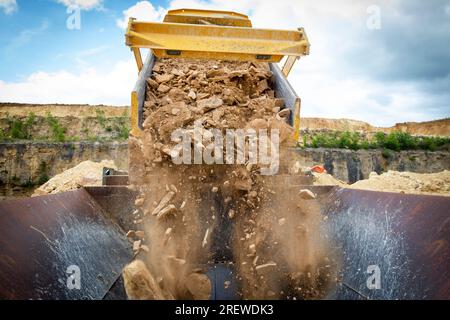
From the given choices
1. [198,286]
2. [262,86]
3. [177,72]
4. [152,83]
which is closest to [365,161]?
[262,86]

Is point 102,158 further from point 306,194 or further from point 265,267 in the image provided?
point 265,267

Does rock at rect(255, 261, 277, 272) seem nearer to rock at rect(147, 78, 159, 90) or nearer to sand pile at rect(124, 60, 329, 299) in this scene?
sand pile at rect(124, 60, 329, 299)

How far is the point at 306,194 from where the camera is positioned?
96.0 inches

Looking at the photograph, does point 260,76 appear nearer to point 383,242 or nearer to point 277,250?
point 277,250

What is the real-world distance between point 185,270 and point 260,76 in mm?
2258

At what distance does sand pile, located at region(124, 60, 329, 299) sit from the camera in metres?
2.05

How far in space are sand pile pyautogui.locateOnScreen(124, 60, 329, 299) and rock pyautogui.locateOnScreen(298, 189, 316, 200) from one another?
4 cm

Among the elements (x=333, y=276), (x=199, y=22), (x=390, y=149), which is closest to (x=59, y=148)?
(x=199, y=22)

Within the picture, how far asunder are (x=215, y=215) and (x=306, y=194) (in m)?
0.77

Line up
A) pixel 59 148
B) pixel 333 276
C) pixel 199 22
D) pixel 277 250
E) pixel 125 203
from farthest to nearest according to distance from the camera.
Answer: pixel 59 148 → pixel 199 22 → pixel 125 203 → pixel 277 250 → pixel 333 276

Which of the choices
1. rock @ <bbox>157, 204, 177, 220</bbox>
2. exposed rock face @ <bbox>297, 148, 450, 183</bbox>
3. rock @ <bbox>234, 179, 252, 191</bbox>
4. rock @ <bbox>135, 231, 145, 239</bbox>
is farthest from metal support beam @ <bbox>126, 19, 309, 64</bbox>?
exposed rock face @ <bbox>297, 148, 450, 183</bbox>

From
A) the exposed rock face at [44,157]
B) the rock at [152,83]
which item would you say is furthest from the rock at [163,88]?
the exposed rock face at [44,157]

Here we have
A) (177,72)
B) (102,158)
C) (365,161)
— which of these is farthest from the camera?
(365,161)

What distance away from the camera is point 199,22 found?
3885 millimetres
